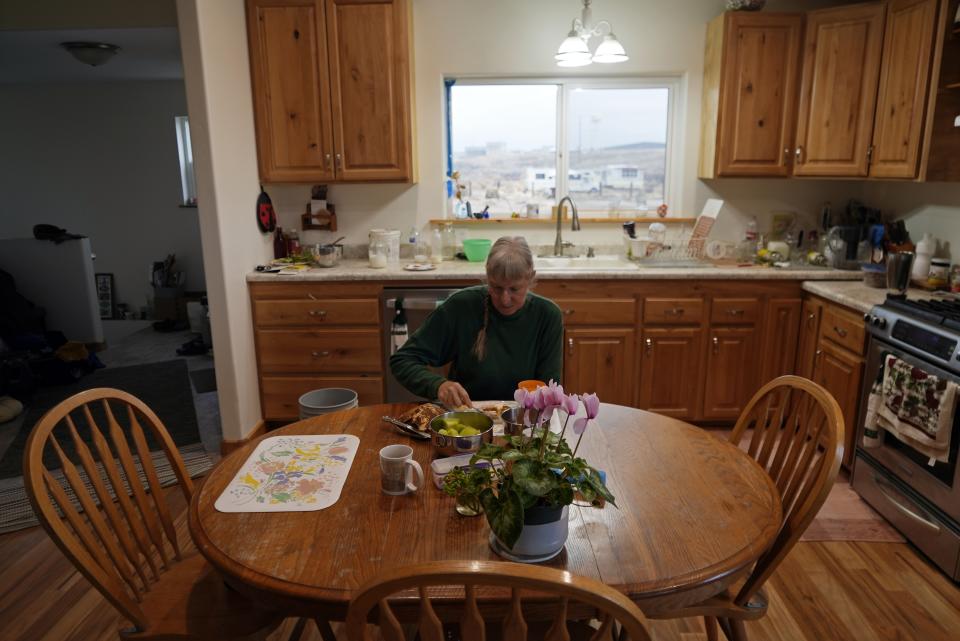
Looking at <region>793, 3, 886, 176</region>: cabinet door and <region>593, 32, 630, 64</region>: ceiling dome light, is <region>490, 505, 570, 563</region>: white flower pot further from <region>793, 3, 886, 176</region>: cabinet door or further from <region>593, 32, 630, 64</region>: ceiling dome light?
<region>793, 3, 886, 176</region>: cabinet door

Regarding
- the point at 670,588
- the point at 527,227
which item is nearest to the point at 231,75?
the point at 527,227

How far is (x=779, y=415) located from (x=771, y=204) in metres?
2.61

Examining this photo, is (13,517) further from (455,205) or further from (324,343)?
(455,205)

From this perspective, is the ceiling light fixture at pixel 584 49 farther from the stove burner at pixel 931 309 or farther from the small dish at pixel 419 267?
the stove burner at pixel 931 309

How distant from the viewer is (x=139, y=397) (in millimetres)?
4348

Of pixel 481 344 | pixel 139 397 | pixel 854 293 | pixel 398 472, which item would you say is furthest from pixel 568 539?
pixel 139 397

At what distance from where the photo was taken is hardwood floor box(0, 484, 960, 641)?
2047 mm

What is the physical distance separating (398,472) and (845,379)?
93.3 inches

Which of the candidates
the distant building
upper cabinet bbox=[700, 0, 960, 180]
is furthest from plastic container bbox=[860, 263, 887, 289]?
the distant building

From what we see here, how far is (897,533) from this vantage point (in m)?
2.59

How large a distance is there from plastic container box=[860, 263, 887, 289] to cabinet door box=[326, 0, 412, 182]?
2.38m

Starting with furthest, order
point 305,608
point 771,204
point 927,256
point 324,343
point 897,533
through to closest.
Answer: point 771,204, point 324,343, point 927,256, point 897,533, point 305,608

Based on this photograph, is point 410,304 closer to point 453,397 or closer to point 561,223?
point 561,223

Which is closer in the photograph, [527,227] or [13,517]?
[13,517]
